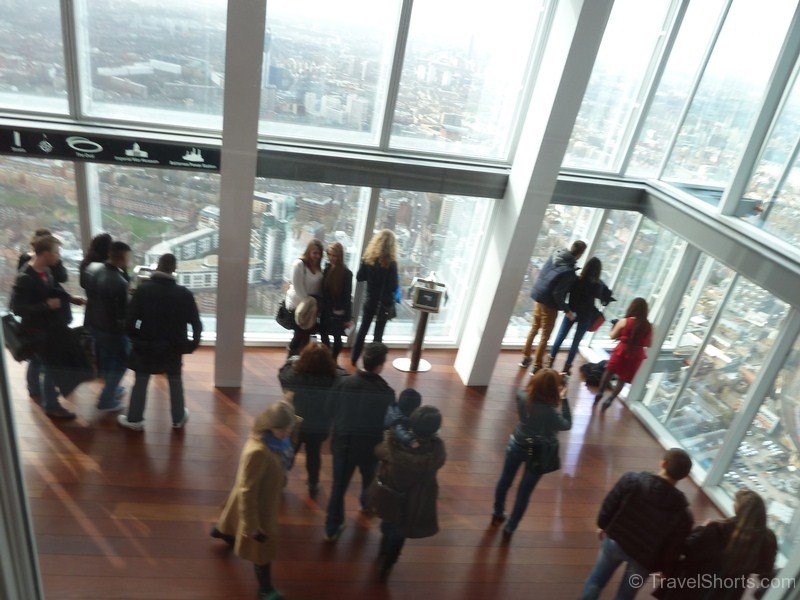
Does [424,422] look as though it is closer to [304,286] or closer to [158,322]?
[304,286]

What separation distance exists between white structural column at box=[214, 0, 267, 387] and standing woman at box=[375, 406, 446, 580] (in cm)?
91

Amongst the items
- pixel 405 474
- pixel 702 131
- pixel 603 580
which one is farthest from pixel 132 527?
pixel 702 131

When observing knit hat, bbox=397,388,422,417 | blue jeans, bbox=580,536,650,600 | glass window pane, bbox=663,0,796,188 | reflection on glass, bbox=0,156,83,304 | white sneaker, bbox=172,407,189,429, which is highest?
glass window pane, bbox=663,0,796,188

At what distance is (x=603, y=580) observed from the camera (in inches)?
113

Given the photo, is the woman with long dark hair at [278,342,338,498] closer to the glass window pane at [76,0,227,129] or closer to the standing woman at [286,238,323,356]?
the standing woman at [286,238,323,356]

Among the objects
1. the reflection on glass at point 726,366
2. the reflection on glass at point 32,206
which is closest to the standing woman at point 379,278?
the reflection on glass at point 32,206

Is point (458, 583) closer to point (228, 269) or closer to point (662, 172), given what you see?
point (228, 269)

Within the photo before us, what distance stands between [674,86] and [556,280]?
113 centimetres

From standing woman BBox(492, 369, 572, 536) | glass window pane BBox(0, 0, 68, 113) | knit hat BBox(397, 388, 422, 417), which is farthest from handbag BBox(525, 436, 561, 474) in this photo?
glass window pane BBox(0, 0, 68, 113)

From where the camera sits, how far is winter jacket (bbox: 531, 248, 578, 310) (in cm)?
317

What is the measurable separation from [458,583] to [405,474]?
67 centimetres

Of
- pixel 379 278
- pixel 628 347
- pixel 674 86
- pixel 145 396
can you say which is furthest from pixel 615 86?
pixel 145 396

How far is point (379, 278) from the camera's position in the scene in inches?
125

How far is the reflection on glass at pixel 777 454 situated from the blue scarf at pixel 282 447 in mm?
1873
